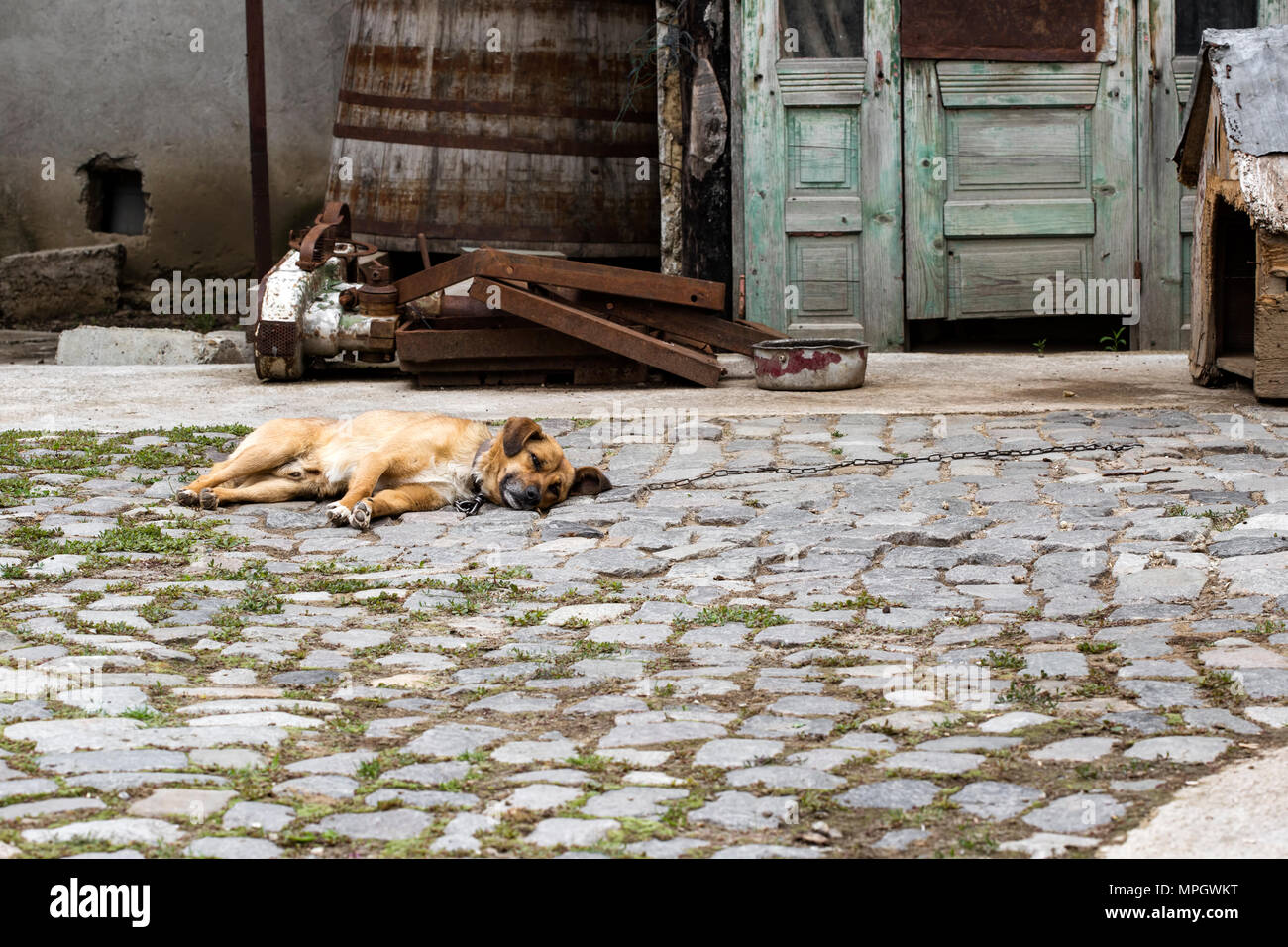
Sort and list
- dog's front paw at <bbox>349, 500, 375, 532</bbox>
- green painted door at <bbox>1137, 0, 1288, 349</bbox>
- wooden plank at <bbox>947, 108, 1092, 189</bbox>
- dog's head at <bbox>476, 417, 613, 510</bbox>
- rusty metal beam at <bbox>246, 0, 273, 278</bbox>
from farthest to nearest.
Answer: rusty metal beam at <bbox>246, 0, 273, 278</bbox> → wooden plank at <bbox>947, 108, 1092, 189</bbox> → green painted door at <bbox>1137, 0, 1288, 349</bbox> → dog's head at <bbox>476, 417, 613, 510</bbox> → dog's front paw at <bbox>349, 500, 375, 532</bbox>

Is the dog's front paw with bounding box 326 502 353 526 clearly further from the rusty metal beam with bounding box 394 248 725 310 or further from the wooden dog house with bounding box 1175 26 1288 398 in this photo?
the wooden dog house with bounding box 1175 26 1288 398

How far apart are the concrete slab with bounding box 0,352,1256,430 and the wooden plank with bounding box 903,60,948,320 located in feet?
1.73

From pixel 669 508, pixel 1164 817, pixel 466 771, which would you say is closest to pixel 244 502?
pixel 669 508

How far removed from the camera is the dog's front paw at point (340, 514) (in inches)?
223

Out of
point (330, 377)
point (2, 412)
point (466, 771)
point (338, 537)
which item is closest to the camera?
point (466, 771)

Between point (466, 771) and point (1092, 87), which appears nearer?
point (466, 771)

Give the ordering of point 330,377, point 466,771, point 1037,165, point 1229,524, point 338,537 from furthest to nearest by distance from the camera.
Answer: point 1037,165 → point 330,377 → point 338,537 → point 1229,524 → point 466,771

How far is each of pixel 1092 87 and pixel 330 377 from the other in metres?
4.90

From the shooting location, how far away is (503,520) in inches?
225

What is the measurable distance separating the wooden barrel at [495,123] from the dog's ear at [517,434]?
3742mm

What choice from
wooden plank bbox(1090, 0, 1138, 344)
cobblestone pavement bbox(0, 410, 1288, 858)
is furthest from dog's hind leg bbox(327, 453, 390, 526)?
wooden plank bbox(1090, 0, 1138, 344)

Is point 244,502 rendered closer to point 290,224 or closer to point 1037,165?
point 1037,165

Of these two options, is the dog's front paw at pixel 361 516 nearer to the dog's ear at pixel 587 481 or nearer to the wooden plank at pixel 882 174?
the dog's ear at pixel 587 481

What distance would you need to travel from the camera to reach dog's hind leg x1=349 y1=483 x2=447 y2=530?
5645 millimetres
